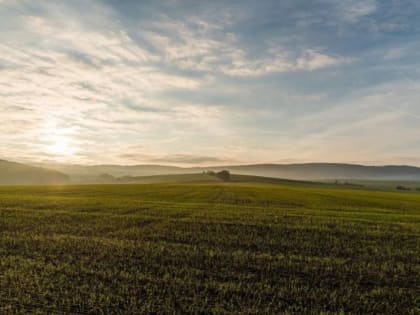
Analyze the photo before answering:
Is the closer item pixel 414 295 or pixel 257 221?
pixel 414 295

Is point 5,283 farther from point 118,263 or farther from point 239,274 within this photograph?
point 239,274

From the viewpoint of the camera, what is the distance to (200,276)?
8570mm

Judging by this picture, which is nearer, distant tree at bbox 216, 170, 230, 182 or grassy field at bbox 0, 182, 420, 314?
grassy field at bbox 0, 182, 420, 314

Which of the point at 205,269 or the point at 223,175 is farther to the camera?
the point at 223,175

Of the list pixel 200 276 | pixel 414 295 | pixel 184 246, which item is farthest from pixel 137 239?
pixel 414 295

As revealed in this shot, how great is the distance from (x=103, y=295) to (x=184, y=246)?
5.16m

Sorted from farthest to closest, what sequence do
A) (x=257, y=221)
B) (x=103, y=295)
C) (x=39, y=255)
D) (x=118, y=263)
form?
(x=257, y=221)
(x=39, y=255)
(x=118, y=263)
(x=103, y=295)

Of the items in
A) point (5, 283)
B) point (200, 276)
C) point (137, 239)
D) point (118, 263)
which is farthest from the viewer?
point (137, 239)

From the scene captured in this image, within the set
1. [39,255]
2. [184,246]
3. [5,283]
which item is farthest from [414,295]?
[39,255]

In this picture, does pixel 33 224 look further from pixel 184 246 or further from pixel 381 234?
pixel 381 234

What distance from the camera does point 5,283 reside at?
7.77 meters

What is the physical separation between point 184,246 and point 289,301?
575cm

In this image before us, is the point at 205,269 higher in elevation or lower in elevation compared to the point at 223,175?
higher

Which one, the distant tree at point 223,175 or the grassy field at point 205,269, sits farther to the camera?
the distant tree at point 223,175
